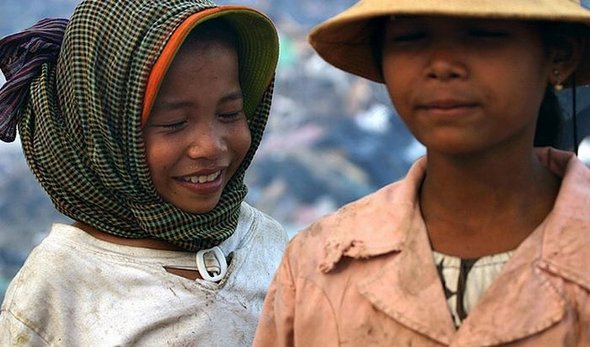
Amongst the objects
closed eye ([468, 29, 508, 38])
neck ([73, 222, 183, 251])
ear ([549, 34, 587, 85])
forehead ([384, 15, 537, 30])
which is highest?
forehead ([384, 15, 537, 30])

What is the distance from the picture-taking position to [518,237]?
211 cm

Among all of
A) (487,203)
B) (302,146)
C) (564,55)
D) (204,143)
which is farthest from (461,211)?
(302,146)

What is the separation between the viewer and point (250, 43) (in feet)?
9.99

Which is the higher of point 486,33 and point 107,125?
point 486,33

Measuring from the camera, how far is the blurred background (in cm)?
682

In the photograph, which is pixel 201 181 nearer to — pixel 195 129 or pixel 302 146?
pixel 195 129

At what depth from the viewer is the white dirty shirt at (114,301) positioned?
277 centimetres

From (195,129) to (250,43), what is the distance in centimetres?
34

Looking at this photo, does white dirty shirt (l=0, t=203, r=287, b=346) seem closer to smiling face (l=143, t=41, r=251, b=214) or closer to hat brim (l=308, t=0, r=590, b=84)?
smiling face (l=143, t=41, r=251, b=214)

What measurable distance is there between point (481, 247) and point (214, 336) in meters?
0.97

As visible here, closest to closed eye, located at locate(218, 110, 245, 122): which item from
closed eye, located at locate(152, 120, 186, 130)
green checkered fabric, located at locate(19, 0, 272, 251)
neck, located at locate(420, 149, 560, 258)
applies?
closed eye, located at locate(152, 120, 186, 130)

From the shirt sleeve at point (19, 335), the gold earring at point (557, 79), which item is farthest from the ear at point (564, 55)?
the shirt sleeve at point (19, 335)

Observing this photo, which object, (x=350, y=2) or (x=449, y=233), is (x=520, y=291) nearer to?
(x=449, y=233)

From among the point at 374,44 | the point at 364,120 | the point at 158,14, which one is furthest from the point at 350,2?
the point at 374,44
